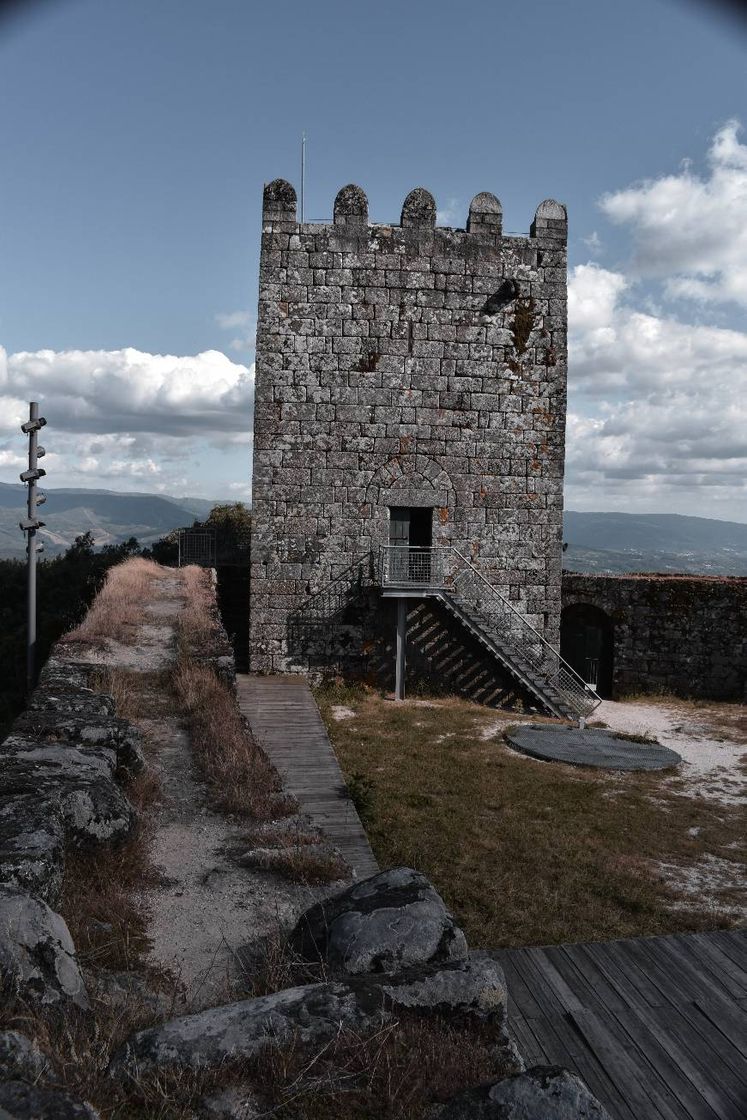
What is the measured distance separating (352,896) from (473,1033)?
1037 mm

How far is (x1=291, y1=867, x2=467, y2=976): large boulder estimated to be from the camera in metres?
3.46

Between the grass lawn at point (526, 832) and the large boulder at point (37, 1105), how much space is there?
4.02m

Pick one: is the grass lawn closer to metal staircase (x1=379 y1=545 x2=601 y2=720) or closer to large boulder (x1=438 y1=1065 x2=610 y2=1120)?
metal staircase (x1=379 y1=545 x2=601 y2=720)

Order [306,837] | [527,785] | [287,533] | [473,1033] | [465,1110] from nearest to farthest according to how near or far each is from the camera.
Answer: [465,1110]
[473,1033]
[306,837]
[527,785]
[287,533]

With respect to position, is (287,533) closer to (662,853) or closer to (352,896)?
(662,853)

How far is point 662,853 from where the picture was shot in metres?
7.79

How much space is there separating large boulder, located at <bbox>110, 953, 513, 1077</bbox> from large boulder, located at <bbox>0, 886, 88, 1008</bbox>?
0.41m

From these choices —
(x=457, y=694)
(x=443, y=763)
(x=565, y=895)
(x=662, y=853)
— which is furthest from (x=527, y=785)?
(x=457, y=694)

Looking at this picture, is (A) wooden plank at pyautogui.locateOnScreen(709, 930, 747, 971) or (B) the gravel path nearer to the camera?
(B) the gravel path

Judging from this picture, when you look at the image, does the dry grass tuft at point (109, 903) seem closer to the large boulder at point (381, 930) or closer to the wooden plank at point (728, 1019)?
the large boulder at point (381, 930)

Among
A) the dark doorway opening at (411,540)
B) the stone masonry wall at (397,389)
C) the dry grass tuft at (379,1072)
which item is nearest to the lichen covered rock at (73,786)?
the dry grass tuft at (379,1072)

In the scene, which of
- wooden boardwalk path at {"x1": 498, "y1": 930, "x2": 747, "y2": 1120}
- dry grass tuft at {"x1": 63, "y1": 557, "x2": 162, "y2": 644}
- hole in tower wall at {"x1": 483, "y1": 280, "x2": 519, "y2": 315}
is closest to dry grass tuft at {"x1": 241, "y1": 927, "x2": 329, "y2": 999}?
wooden boardwalk path at {"x1": 498, "y1": 930, "x2": 747, "y2": 1120}

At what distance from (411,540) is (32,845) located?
37.0ft

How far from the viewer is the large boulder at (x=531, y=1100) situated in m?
2.42
